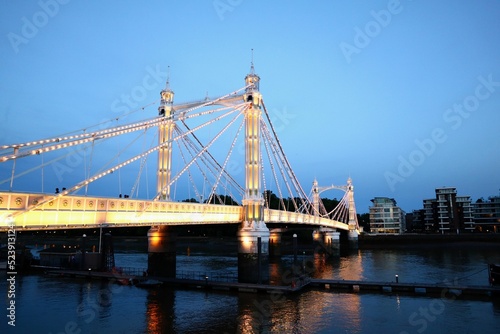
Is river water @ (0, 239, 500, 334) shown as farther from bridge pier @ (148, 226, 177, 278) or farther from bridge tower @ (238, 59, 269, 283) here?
bridge pier @ (148, 226, 177, 278)

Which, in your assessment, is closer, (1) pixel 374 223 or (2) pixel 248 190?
(2) pixel 248 190

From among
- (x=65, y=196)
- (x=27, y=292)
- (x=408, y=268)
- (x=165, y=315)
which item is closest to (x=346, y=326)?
(x=165, y=315)

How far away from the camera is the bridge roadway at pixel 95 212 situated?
66.4 ft

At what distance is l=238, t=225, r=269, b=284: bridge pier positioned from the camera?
3847 cm

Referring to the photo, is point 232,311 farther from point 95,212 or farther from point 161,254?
point 161,254

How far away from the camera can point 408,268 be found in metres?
56.9

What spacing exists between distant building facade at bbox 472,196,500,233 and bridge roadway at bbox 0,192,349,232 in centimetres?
11129

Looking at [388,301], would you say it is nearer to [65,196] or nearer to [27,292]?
[65,196]

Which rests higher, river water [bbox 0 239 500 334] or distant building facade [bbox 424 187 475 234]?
distant building facade [bbox 424 187 475 234]

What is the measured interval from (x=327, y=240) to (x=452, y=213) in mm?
54284

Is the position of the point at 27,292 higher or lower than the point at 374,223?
lower

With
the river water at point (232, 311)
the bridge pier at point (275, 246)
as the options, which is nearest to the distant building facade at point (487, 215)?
the bridge pier at point (275, 246)

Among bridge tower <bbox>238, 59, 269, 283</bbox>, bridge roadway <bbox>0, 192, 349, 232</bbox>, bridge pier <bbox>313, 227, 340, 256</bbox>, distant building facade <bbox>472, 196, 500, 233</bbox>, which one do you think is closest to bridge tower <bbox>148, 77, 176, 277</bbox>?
bridge roadway <bbox>0, 192, 349, 232</bbox>

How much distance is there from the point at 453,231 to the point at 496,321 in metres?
105
